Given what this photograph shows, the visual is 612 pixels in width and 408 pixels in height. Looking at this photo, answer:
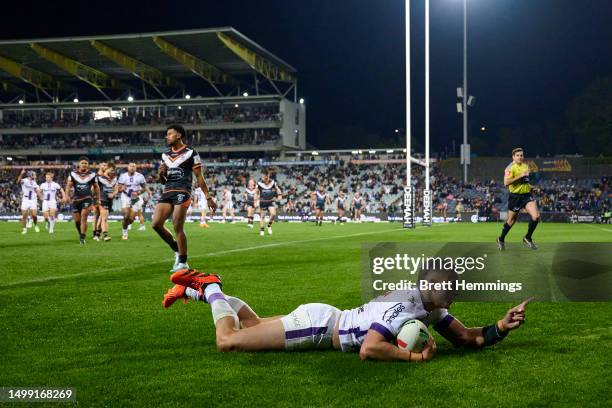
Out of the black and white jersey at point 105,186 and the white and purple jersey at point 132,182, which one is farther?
the white and purple jersey at point 132,182

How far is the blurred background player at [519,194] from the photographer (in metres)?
15.1

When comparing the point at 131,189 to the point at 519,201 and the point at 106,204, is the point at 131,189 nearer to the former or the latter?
the point at 106,204

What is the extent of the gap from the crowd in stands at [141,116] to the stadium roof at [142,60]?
131 inches

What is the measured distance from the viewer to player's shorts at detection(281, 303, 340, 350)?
196 inches

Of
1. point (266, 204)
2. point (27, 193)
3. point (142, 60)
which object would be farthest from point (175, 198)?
point (142, 60)

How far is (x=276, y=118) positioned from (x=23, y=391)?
70.7 m

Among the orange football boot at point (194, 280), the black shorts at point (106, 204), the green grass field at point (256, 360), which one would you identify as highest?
the black shorts at point (106, 204)

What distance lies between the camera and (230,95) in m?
75.8

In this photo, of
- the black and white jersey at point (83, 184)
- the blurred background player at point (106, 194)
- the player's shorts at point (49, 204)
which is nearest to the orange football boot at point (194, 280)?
the black and white jersey at point (83, 184)

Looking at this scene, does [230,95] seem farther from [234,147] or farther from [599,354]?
[599,354]

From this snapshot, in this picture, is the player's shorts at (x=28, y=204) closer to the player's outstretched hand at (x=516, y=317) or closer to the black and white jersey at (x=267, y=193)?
the black and white jersey at (x=267, y=193)

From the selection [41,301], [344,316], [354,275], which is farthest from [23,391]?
[354,275]

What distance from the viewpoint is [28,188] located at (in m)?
23.9

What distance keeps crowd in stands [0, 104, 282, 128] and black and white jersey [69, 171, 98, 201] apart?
56592 millimetres
